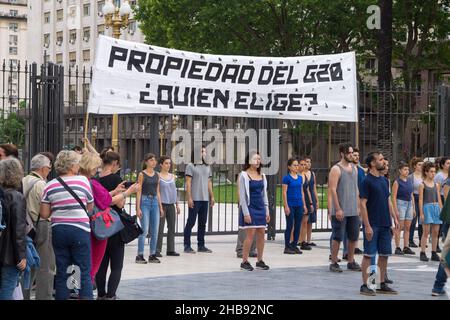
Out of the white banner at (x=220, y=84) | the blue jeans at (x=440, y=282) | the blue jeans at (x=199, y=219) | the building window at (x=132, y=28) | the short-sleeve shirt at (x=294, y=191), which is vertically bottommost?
the blue jeans at (x=440, y=282)

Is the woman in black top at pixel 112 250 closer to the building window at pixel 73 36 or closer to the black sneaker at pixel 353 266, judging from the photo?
the black sneaker at pixel 353 266

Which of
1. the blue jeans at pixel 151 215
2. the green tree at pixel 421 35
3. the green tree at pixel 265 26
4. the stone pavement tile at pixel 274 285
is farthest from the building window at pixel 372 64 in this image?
the stone pavement tile at pixel 274 285

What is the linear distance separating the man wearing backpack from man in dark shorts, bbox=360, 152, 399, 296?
141 inches

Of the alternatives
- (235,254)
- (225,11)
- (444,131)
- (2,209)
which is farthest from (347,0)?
(2,209)

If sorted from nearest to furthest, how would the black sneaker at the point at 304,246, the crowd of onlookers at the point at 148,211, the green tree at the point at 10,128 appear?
the crowd of onlookers at the point at 148,211, the green tree at the point at 10,128, the black sneaker at the point at 304,246

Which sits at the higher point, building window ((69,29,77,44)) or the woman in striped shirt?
building window ((69,29,77,44))

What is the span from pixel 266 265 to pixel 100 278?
3.87 metres

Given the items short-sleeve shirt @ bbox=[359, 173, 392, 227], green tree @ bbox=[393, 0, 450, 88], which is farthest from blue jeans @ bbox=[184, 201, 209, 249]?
green tree @ bbox=[393, 0, 450, 88]

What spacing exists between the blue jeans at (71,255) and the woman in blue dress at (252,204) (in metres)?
4.28

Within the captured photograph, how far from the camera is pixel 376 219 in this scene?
11.1m

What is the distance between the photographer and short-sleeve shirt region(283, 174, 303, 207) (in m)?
15.8

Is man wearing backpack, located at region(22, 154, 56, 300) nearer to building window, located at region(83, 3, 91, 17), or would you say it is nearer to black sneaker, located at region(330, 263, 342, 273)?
black sneaker, located at region(330, 263, 342, 273)

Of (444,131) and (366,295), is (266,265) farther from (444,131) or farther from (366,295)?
(444,131)

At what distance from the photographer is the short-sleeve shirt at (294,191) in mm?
15828
